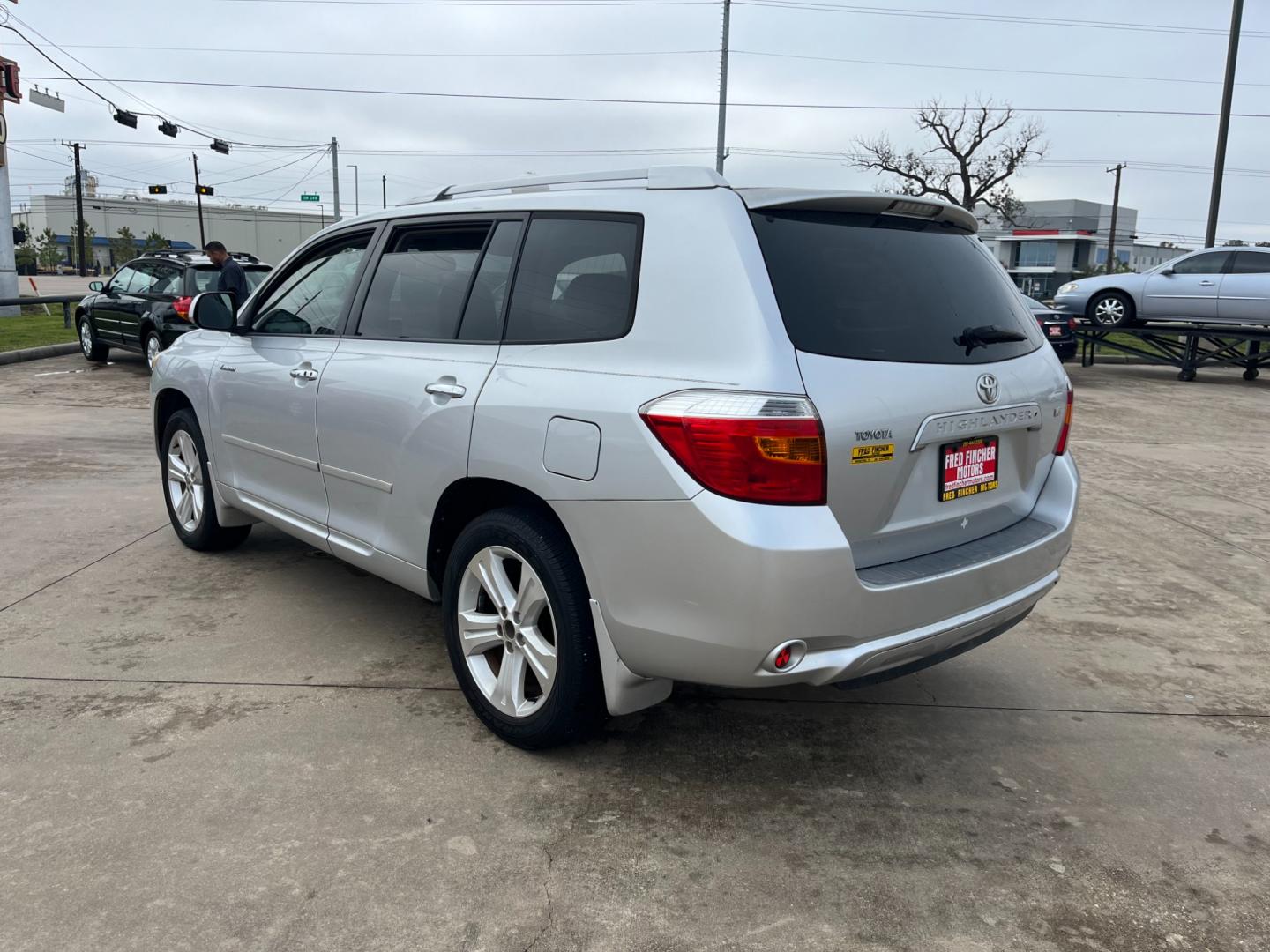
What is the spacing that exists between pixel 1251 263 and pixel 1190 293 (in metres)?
0.97

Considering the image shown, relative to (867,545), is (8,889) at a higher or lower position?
lower

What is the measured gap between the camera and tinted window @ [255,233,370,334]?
13.4 ft

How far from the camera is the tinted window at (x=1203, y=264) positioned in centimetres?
1616

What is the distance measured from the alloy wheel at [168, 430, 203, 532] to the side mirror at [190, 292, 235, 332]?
796mm

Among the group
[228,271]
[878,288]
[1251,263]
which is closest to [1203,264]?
[1251,263]

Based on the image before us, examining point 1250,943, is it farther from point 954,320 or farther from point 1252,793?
point 954,320

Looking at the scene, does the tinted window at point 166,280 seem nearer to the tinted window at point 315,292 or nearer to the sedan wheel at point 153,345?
the sedan wheel at point 153,345

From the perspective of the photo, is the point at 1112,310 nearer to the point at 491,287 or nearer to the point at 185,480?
the point at 185,480

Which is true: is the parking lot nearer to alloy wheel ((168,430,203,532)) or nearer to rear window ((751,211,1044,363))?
alloy wheel ((168,430,203,532))

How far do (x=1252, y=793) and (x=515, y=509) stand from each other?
2.51m

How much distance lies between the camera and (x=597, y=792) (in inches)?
119

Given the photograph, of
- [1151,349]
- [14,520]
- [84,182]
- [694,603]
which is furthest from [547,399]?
[84,182]

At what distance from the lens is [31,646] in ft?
13.3

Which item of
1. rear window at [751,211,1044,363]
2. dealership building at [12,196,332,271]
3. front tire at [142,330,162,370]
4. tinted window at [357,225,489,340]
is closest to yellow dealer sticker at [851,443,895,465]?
rear window at [751,211,1044,363]
